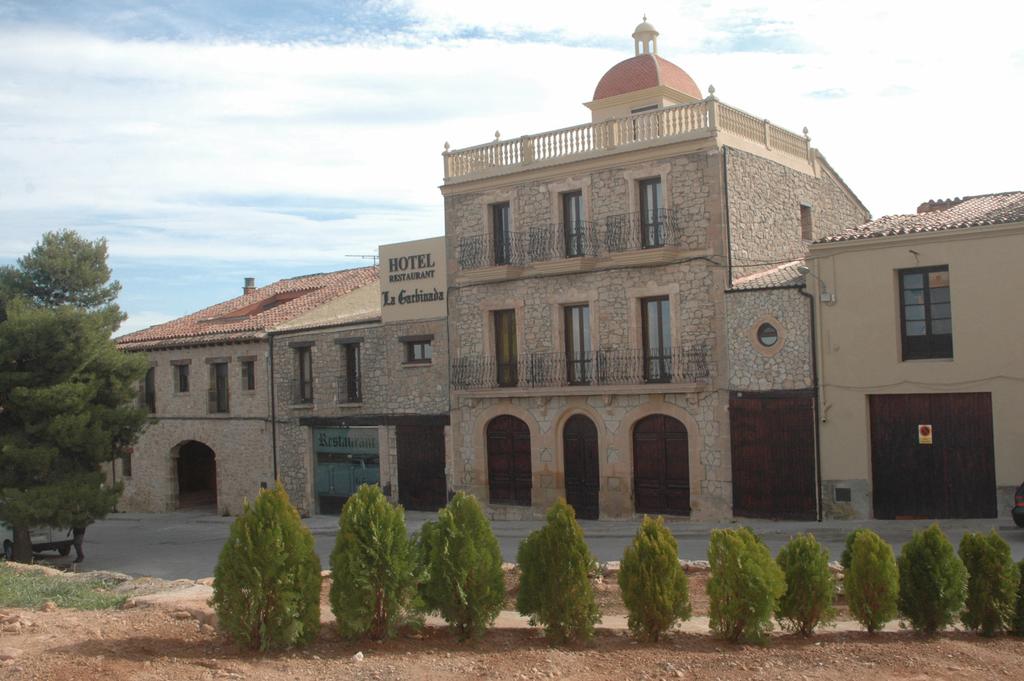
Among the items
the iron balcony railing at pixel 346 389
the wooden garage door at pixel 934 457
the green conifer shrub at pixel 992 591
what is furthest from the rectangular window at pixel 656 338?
the green conifer shrub at pixel 992 591

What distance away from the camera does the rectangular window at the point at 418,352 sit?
27844 millimetres

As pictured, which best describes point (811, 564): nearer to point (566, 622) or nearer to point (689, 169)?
point (566, 622)

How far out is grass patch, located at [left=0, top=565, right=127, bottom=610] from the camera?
38.2 feet

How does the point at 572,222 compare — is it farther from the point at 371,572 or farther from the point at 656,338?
the point at 371,572

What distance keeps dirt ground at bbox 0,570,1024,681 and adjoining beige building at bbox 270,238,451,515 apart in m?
17.4

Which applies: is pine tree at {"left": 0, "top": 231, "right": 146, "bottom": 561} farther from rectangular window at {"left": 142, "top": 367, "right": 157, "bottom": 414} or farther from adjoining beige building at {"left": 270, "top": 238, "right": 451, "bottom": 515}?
rectangular window at {"left": 142, "top": 367, "right": 157, "bottom": 414}

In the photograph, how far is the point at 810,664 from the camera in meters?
8.80

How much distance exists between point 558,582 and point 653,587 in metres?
0.88

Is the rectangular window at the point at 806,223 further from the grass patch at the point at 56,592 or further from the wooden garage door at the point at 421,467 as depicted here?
the grass patch at the point at 56,592

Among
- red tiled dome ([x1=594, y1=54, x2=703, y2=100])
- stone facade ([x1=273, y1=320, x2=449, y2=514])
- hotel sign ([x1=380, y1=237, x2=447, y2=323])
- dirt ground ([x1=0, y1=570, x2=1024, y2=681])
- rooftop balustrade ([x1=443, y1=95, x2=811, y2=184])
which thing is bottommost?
dirt ground ([x1=0, y1=570, x2=1024, y2=681])

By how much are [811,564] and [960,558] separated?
1.53 meters

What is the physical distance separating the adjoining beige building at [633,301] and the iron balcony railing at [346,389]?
3.69 metres

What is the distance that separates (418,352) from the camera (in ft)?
92.1

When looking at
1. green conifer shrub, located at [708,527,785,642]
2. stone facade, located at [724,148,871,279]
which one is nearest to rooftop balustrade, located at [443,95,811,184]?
stone facade, located at [724,148,871,279]
